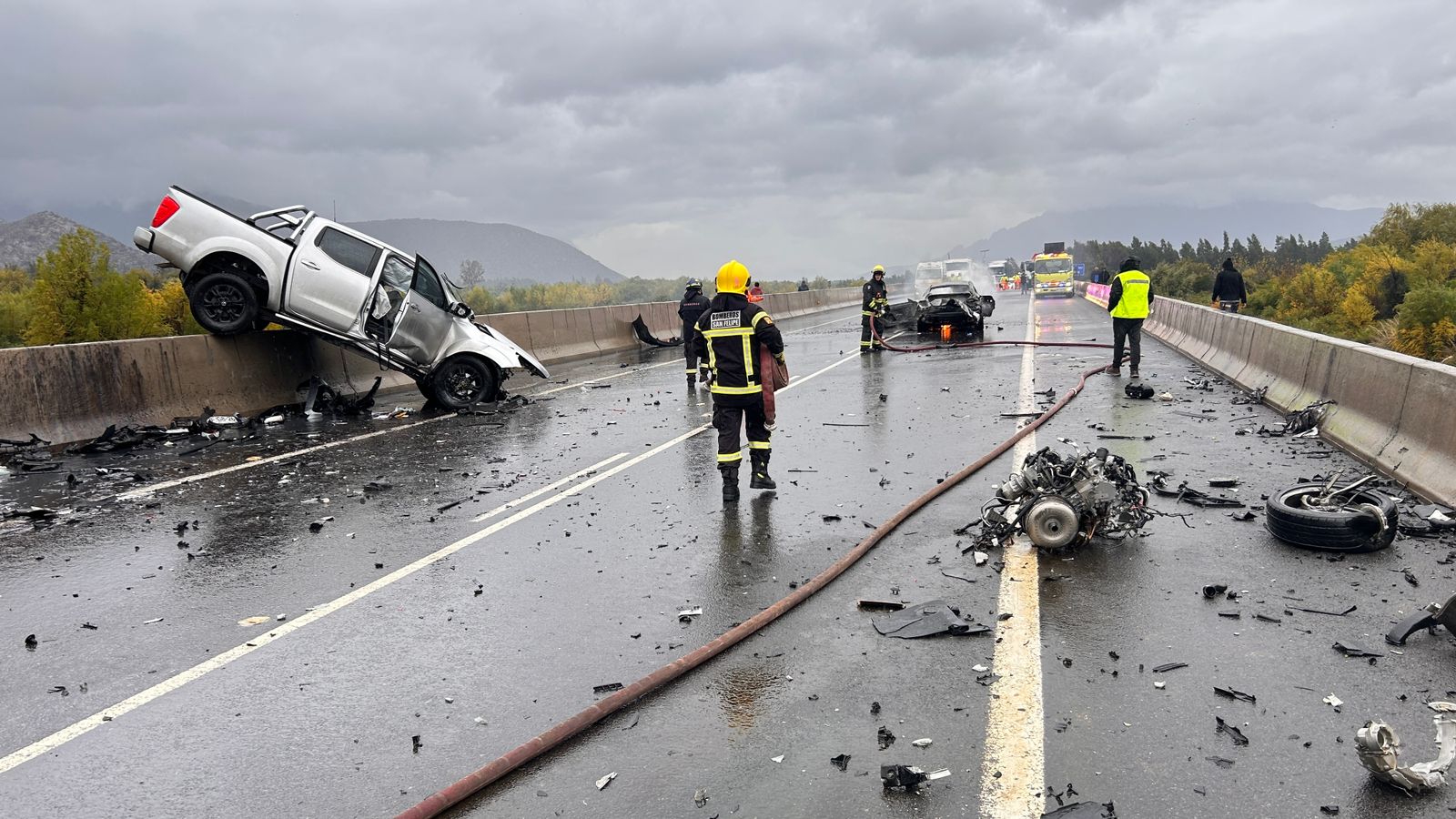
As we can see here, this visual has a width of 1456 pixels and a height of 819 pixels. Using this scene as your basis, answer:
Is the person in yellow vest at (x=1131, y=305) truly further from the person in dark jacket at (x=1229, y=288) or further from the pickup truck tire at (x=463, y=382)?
the person in dark jacket at (x=1229, y=288)

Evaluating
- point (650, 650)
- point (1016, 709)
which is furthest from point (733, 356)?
point (1016, 709)

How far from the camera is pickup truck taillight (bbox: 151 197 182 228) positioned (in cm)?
1300

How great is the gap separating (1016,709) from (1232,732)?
77cm

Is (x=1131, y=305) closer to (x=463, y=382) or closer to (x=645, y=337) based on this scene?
(x=463, y=382)

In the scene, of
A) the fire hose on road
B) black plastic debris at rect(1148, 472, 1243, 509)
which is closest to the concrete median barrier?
black plastic debris at rect(1148, 472, 1243, 509)

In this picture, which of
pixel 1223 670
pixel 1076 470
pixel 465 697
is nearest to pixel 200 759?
pixel 465 697

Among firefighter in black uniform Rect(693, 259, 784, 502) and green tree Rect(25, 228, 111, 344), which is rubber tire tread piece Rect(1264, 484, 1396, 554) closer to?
firefighter in black uniform Rect(693, 259, 784, 502)

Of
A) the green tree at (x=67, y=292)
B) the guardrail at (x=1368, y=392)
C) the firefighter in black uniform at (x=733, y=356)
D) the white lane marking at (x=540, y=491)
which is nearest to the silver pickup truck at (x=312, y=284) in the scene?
the white lane marking at (x=540, y=491)

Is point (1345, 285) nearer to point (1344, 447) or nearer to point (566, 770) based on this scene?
point (1344, 447)

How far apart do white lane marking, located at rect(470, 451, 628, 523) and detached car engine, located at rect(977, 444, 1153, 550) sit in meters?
3.59

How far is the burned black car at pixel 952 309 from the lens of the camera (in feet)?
82.1

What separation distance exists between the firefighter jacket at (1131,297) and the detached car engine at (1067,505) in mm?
9477

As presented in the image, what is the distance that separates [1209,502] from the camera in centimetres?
747

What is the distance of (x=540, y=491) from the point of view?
28.2 ft
